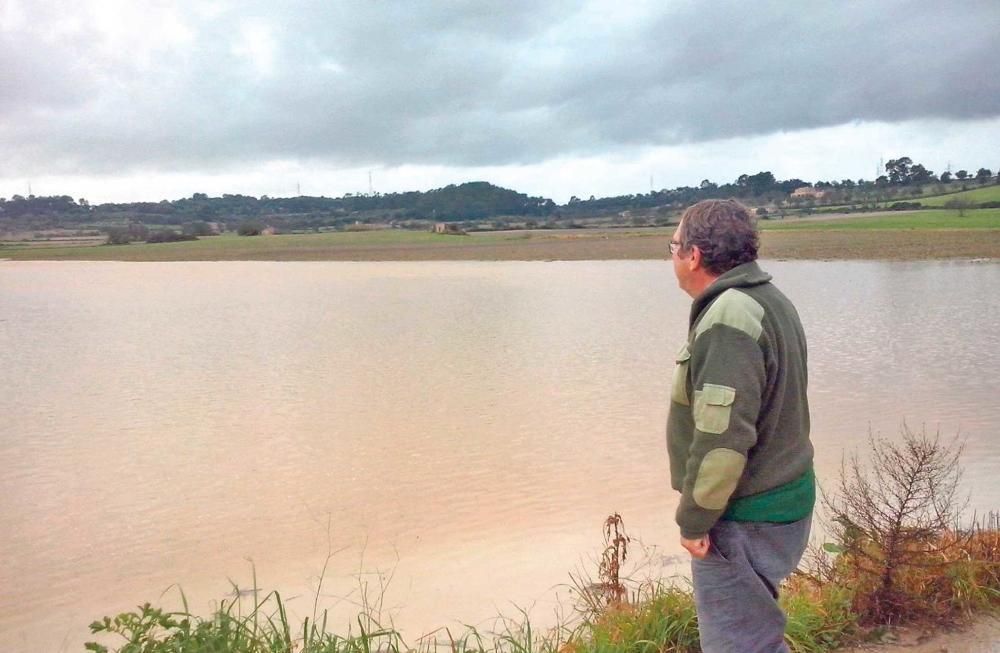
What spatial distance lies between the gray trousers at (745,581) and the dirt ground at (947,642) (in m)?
1.24

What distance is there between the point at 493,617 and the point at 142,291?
104ft

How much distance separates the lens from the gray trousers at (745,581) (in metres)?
2.71

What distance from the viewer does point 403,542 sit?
6.71 meters

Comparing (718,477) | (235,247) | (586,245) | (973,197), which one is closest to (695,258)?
(718,477)

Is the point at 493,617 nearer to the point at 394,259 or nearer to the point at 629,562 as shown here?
the point at 629,562

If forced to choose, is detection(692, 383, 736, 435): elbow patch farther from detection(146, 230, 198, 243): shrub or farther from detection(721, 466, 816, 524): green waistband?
detection(146, 230, 198, 243): shrub

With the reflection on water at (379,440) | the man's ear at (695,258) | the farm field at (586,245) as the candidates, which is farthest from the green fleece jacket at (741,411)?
the farm field at (586,245)

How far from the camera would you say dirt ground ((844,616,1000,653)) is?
3711mm

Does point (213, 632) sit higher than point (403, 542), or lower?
higher

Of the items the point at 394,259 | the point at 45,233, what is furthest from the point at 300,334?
the point at 45,233

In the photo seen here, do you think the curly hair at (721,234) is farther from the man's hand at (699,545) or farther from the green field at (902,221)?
the green field at (902,221)

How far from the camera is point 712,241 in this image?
2.69m

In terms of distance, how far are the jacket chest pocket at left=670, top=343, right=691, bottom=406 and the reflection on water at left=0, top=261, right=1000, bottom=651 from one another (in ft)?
9.53

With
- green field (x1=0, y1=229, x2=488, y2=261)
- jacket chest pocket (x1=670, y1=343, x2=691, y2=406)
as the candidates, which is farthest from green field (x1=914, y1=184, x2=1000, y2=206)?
jacket chest pocket (x1=670, y1=343, x2=691, y2=406)
